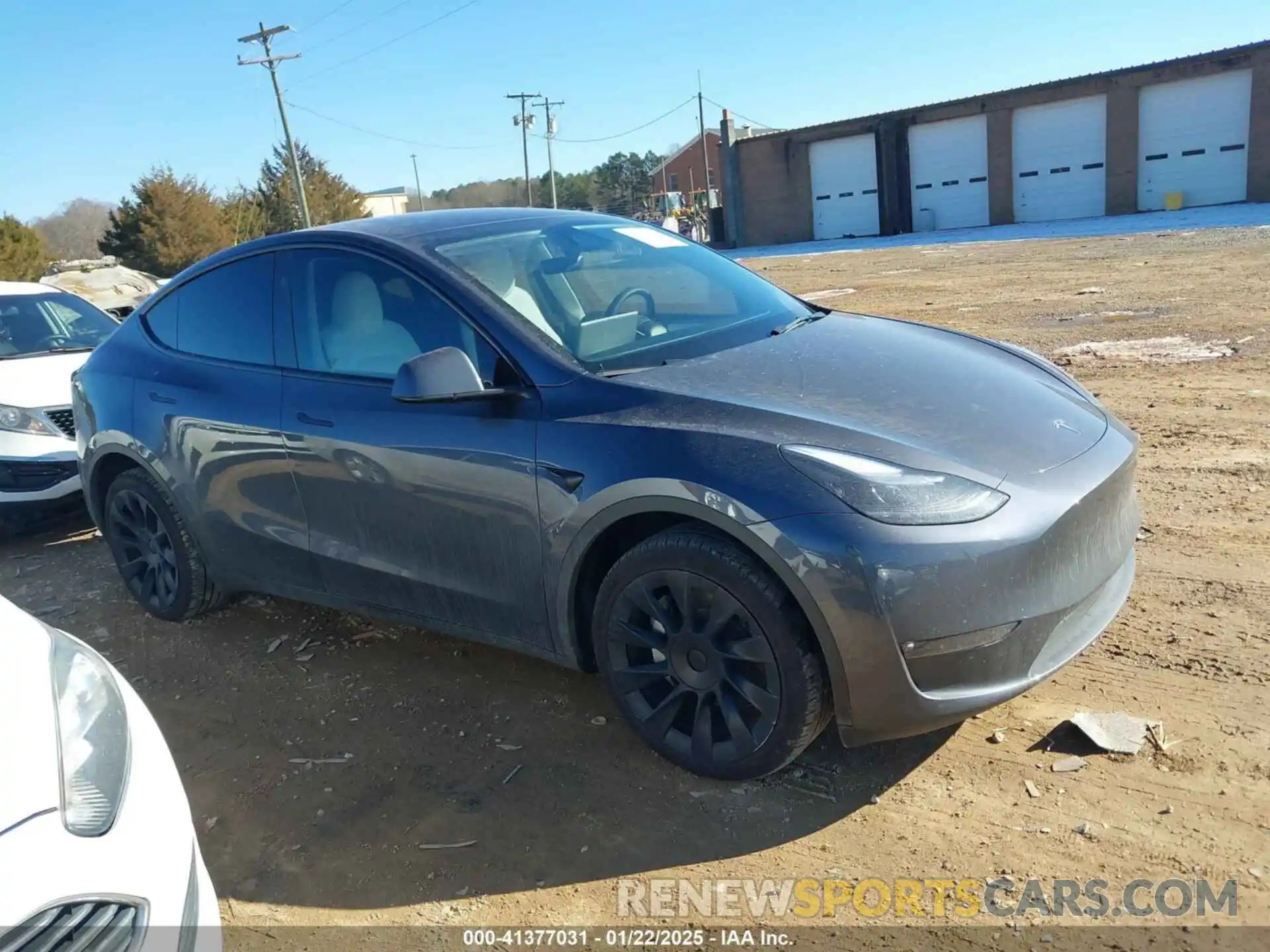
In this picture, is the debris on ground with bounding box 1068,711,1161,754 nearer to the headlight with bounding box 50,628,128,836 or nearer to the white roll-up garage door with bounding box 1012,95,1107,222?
the headlight with bounding box 50,628,128,836

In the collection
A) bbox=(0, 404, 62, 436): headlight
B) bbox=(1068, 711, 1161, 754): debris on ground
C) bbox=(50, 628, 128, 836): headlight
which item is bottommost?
bbox=(1068, 711, 1161, 754): debris on ground

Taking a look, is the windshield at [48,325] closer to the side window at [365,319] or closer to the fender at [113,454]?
the fender at [113,454]

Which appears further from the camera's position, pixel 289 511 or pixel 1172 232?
pixel 1172 232

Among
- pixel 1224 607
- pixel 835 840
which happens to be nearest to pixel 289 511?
pixel 835 840

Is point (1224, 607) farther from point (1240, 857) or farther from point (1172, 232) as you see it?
point (1172, 232)

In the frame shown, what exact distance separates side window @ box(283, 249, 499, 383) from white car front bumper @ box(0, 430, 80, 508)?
129 inches

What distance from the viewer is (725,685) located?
295 centimetres

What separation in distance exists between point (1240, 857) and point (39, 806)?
2.78m

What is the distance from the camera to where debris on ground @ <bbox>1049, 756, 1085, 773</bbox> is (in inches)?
118

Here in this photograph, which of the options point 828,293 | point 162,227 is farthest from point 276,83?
point 828,293

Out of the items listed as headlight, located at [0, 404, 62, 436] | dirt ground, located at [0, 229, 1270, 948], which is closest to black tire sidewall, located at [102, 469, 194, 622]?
dirt ground, located at [0, 229, 1270, 948]

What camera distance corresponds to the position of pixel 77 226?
85.4 meters

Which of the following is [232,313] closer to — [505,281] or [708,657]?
[505,281]

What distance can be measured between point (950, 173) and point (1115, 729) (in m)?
38.7
